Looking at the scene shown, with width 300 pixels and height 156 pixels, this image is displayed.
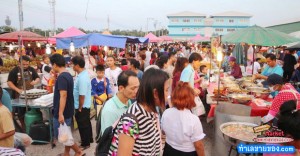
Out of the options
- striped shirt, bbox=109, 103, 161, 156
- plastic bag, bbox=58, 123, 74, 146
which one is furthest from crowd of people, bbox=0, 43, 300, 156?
plastic bag, bbox=58, 123, 74, 146

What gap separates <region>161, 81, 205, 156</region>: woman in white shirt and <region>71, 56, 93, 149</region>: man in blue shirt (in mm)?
2161

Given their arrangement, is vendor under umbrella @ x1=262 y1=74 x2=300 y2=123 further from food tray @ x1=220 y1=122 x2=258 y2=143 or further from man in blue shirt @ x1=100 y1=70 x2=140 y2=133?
man in blue shirt @ x1=100 y1=70 x2=140 y2=133

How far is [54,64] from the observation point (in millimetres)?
3994

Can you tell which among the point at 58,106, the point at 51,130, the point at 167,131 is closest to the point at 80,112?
the point at 58,106

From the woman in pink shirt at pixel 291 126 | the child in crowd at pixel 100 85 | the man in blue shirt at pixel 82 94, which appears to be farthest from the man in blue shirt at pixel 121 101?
the child in crowd at pixel 100 85

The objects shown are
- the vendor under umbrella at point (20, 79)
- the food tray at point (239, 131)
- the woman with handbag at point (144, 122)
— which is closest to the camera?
the woman with handbag at point (144, 122)

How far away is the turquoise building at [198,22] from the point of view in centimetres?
6191

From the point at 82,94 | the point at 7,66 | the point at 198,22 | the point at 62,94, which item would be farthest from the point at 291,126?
the point at 198,22

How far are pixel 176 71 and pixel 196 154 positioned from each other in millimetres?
3085

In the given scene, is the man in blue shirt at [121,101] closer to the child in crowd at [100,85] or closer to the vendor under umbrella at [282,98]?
the vendor under umbrella at [282,98]

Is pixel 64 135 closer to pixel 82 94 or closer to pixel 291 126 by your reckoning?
pixel 82 94

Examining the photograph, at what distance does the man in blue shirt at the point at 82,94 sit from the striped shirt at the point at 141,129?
2702mm

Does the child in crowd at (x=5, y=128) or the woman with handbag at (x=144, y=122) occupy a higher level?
the woman with handbag at (x=144, y=122)

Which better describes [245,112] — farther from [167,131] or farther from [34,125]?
[34,125]
